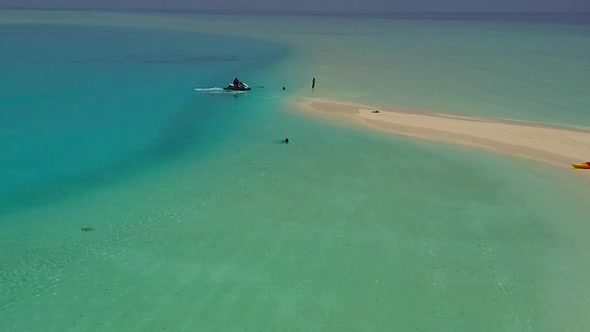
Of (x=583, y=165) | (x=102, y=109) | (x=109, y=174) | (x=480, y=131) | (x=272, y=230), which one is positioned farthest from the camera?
(x=102, y=109)

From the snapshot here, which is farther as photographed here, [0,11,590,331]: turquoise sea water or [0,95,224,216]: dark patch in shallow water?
[0,95,224,216]: dark patch in shallow water

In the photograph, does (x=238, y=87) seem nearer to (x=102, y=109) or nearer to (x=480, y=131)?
(x=102, y=109)

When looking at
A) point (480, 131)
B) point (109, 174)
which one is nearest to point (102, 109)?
point (109, 174)

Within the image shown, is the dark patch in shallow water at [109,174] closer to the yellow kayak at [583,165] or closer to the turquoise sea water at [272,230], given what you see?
the turquoise sea water at [272,230]

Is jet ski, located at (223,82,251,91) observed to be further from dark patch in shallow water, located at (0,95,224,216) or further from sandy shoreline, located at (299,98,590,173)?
dark patch in shallow water, located at (0,95,224,216)

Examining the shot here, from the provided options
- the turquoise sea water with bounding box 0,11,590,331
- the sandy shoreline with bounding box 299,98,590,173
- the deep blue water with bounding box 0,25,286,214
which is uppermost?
the sandy shoreline with bounding box 299,98,590,173

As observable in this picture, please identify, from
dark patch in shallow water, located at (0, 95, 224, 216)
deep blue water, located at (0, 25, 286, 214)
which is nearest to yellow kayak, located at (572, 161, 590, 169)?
deep blue water, located at (0, 25, 286, 214)
